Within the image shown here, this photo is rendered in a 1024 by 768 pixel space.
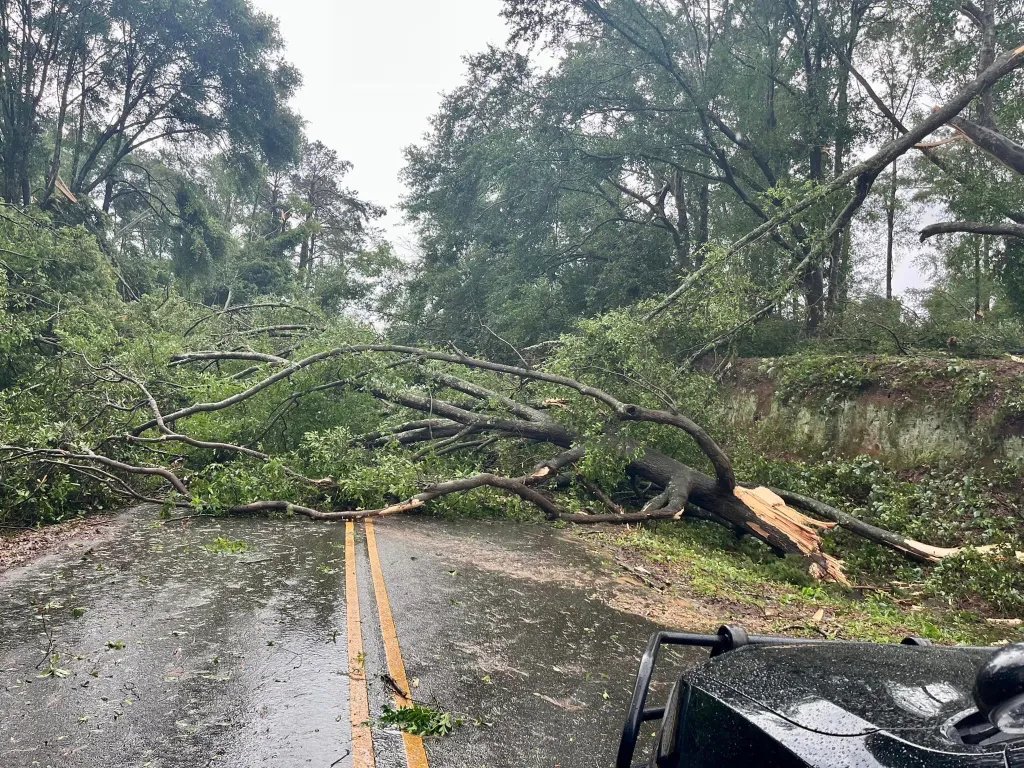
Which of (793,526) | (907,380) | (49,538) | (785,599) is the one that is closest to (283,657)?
(49,538)

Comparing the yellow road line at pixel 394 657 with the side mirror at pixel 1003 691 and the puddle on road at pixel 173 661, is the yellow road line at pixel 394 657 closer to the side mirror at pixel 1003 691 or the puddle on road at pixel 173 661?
the puddle on road at pixel 173 661

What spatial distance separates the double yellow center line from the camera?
2.71 m

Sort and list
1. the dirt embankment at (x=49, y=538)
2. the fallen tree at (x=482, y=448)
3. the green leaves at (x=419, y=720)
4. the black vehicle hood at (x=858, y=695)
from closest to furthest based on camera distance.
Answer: the black vehicle hood at (x=858, y=695) < the green leaves at (x=419, y=720) < the dirt embankment at (x=49, y=538) < the fallen tree at (x=482, y=448)

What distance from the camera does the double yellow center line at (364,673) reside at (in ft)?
8.89

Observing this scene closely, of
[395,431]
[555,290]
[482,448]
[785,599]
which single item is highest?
[555,290]

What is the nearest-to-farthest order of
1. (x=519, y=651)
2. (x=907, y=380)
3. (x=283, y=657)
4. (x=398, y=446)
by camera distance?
(x=283, y=657) < (x=519, y=651) < (x=398, y=446) < (x=907, y=380)

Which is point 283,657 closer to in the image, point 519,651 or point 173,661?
point 173,661

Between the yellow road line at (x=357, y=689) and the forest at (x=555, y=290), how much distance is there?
314 cm

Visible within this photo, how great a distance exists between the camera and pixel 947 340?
1448cm

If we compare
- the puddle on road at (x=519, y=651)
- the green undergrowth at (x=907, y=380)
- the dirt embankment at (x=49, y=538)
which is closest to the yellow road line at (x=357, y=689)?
the puddle on road at (x=519, y=651)

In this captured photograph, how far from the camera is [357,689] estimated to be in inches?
129

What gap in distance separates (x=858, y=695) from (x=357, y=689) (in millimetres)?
2493

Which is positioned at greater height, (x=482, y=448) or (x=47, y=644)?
(x=482, y=448)

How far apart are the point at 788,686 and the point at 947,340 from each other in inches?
620
